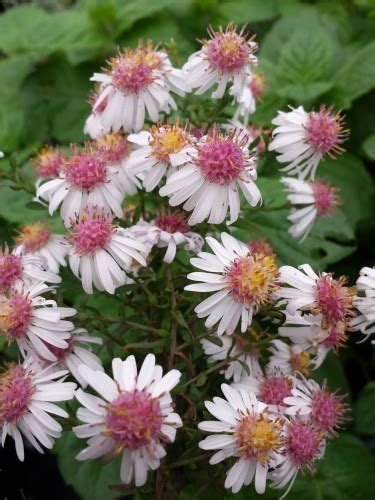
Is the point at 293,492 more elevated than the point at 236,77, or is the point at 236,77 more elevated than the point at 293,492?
the point at 236,77

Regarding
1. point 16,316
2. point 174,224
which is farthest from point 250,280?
point 16,316

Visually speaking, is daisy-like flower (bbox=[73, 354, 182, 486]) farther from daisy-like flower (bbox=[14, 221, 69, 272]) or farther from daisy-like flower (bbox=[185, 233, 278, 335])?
daisy-like flower (bbox=[14, 221, 69, 272])

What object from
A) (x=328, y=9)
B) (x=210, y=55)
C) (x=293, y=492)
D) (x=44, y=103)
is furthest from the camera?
(x=328, y=9)

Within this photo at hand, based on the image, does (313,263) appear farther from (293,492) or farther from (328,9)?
(328,9)

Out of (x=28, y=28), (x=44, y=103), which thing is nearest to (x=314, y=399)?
(x=44, y=103)

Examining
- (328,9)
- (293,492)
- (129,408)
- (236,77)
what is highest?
(236,77)

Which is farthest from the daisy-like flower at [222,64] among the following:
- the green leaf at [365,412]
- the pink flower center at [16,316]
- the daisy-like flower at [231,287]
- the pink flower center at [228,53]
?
the green leaf at [365,412]

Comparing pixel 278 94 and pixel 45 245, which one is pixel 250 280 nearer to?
pixel 45 245
